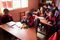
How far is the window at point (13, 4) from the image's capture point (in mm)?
4542

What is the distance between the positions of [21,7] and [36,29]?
249 cm

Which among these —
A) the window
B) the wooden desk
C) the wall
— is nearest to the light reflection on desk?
the wooden desk

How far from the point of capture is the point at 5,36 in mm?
3570

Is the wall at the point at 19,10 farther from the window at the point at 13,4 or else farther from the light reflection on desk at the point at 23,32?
the light reflection on desk at the point at 23,32

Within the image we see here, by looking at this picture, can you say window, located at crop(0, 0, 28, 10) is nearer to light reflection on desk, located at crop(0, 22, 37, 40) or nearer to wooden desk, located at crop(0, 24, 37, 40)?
light reflection on desk, located at crop(0, 22, 37, 40)

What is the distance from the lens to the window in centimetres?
454

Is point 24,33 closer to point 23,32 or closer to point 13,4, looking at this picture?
point 23,32

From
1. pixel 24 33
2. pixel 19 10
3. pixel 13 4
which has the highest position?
pixel 13 4

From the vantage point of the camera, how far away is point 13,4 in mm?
4836

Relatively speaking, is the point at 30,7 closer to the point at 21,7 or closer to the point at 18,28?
the point at 21,7

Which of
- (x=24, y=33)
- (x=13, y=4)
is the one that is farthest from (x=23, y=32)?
(x=13, y=4)

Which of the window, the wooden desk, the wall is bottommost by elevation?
the wooden desk

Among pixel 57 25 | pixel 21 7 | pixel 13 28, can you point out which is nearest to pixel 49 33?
pixel 57 25

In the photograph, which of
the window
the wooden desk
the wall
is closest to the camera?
the wooden desk
